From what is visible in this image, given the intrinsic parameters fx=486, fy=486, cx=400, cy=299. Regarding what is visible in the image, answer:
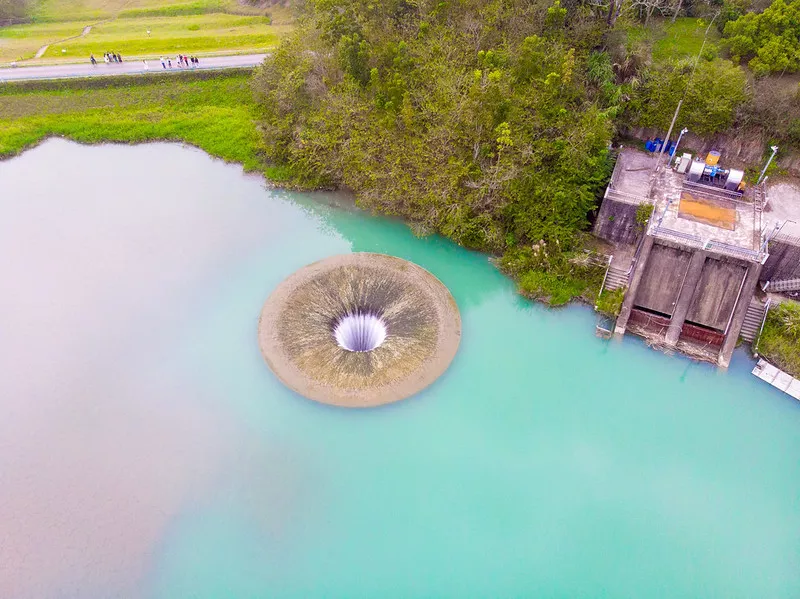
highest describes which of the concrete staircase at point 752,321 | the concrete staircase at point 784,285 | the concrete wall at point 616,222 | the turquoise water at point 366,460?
the concrete wall at point 616,222

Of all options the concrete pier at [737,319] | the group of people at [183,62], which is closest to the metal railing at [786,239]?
the concrete pier at [737,319]

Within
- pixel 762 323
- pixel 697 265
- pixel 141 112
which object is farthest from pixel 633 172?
pixel 141 112

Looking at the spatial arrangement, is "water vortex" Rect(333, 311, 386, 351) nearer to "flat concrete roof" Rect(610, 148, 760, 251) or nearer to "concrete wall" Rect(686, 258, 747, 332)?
"flat concrete roof" Rect(610, 148, 760, 251)

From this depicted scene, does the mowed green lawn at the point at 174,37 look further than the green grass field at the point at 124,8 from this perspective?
No

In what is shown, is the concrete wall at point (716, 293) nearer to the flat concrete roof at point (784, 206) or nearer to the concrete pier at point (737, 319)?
the concrete pier at point (737, 319)

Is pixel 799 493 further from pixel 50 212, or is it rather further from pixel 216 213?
pixel 50 212

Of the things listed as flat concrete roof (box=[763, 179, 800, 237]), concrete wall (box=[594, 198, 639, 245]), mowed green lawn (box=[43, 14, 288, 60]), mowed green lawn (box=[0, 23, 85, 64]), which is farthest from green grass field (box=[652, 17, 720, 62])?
mowed green lawn (box=[0, 23, 85, 64])

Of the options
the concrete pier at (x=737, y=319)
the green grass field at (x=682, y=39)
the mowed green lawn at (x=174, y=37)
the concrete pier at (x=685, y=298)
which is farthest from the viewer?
the mowed green lawn at (x=174, y=37)
